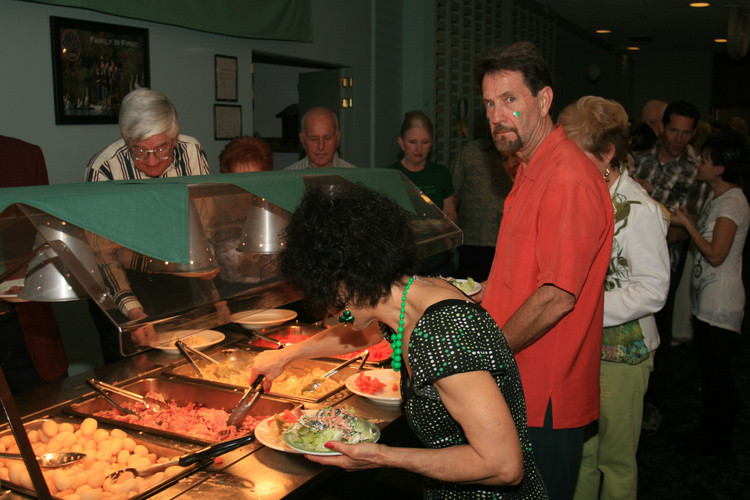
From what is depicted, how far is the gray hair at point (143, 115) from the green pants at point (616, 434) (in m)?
1.96

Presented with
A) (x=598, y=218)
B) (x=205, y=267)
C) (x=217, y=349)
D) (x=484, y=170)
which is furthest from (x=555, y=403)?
(x=484, y=170)

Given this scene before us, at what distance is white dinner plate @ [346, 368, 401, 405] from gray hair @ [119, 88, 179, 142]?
1226 mm

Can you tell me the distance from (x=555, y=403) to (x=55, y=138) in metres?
2.98

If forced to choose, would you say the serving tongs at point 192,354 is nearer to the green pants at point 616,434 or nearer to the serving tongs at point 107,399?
the serving tongs at point 107,399

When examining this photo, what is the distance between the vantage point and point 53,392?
7.08 feet

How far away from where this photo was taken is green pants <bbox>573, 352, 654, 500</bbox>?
246 cm

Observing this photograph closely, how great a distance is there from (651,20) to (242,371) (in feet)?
33.6

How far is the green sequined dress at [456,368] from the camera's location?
1307mm

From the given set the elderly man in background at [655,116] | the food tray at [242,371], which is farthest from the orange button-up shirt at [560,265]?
the elderly man in background at [655,116]

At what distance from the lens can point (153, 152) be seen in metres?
2.53

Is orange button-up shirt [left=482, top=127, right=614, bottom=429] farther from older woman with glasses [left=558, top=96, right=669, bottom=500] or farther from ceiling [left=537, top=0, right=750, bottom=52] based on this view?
ceiling [left=537, top=0, right=750, bottom=52]

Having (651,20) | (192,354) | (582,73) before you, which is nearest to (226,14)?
(192,354)

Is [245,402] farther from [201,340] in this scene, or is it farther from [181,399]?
[201,340]

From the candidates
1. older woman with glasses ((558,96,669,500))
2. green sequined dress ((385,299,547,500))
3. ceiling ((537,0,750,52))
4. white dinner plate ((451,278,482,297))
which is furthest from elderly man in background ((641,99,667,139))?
green sequined dress ((385,299,547,500))
